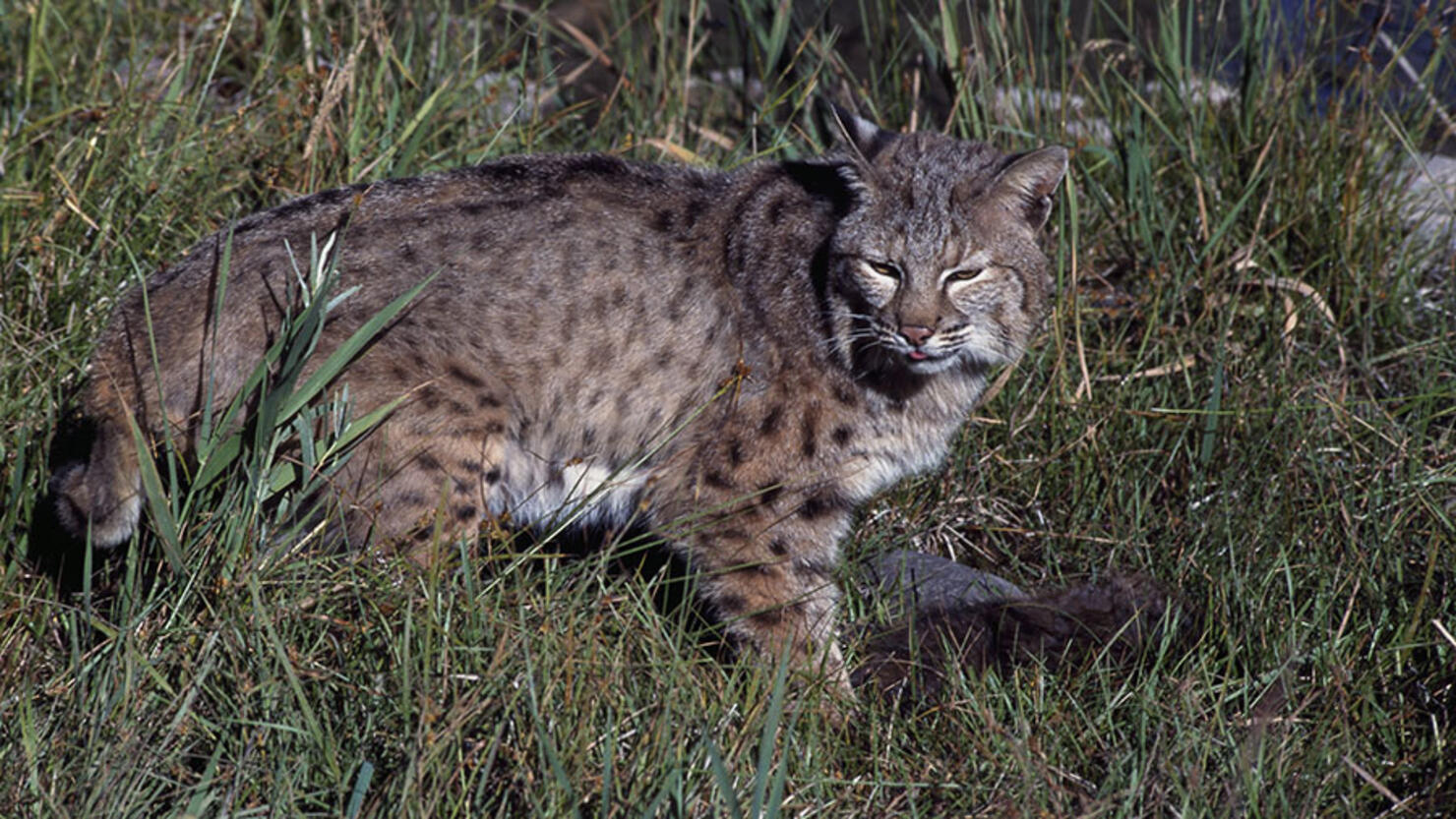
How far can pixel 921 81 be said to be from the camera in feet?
18.9

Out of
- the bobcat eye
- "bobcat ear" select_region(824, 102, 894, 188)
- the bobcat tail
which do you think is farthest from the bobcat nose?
the bobcat tail

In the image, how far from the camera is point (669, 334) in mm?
3980

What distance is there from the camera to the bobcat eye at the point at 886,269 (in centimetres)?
383

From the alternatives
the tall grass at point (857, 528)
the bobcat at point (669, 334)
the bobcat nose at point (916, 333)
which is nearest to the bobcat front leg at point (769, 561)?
the bobcat at point (669, 334)

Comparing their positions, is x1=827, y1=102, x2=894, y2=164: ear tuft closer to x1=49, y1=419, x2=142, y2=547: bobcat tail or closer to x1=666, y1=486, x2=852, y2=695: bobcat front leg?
x1=666, y1=486, x2=852, y2=695: bobcat front leg

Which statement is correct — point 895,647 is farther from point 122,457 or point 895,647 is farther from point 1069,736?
point 122,457

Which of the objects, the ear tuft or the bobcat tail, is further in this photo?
the ear tuft

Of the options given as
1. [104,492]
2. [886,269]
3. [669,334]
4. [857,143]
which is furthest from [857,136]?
[104,492]

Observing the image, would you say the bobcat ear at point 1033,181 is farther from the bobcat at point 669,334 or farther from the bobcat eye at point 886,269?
the bobcat eye at point 886,269

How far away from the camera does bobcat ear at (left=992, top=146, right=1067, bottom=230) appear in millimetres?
3787

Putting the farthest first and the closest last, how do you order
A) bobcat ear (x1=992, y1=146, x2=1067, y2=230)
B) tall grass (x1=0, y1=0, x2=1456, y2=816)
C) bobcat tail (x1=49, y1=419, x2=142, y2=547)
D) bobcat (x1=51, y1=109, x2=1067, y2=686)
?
bobcat ear (x1=992, y1=146, x2=1067, y2=230), bobcat (x1=51, y1=109, x2=1067, y2=686), bobcat tail (x1=49, y1=419, x2=142, y2=547), tall grass (x1=0, y1=0, x2=1456, y2=816)

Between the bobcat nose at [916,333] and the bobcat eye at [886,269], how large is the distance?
6.0 inches

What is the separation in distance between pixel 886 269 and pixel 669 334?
561 millimetres

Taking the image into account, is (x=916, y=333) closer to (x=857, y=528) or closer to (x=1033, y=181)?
(x=1033, y=181)
